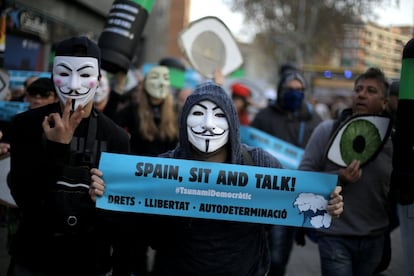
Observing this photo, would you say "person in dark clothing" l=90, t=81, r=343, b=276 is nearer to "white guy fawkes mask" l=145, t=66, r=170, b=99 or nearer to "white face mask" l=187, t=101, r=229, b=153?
"white face mask" l=187, t=101, r=229, b=153

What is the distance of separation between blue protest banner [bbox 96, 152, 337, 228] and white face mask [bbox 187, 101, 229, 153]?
0.34ft

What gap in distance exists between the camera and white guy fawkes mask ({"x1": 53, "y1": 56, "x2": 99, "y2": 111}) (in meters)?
2.96

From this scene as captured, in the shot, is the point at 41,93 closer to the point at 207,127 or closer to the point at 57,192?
the point at 57,192

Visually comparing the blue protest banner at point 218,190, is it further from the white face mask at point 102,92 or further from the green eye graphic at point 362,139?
the white face mask at point 102,92

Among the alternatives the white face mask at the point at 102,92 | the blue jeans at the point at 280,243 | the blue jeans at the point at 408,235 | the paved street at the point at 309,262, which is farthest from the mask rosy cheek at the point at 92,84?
the paved street at the point at 309,262

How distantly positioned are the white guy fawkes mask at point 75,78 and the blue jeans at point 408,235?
6.76 feet

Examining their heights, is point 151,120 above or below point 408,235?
above

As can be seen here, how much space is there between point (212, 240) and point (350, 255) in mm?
1363

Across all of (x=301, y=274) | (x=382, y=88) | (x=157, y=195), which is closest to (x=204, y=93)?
(x=157, y=195)

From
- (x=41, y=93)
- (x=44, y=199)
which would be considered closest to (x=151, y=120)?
(x=41, y=93)

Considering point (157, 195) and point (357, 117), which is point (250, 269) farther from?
point (357, 117)

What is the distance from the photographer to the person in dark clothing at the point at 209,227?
267 cm

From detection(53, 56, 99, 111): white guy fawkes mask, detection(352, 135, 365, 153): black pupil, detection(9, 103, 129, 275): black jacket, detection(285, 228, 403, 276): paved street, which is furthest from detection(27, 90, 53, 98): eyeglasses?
detection(285, 228, 403, 276): paved street

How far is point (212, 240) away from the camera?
8.86ft
